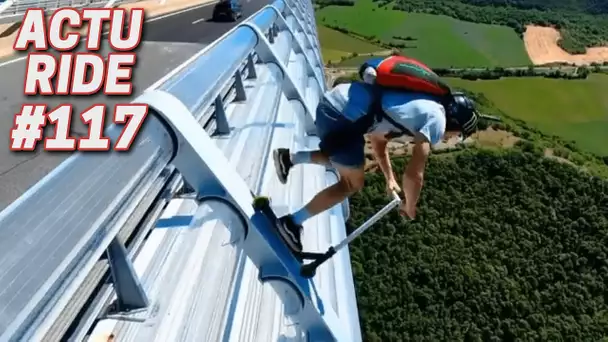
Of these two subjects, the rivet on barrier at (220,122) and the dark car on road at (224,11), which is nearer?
Answer: the rivet on barrier at (220,122)

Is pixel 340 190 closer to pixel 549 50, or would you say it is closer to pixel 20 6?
pixel 20 6

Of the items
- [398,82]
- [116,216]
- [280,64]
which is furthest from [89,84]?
[116,216]

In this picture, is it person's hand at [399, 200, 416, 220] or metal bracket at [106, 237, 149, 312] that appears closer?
metal bracket at [106, 237, 149, 312]

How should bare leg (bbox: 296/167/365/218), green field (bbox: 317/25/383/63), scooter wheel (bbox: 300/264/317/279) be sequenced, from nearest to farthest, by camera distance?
scooter wheel (bbox: 300/264/317/279) < bare leg (bbox: 296/167/365/218) < green field (bbox: 317/25/383/63)

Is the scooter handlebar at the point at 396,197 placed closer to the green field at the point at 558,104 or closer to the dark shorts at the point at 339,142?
the dark shorts at the point at 339,142

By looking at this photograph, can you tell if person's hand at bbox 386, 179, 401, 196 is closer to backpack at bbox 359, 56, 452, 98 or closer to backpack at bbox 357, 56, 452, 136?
backpack at bbox 357, 56, 452, 136

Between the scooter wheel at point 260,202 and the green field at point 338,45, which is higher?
the green field at point 338,45

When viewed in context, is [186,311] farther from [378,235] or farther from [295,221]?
[378,235]

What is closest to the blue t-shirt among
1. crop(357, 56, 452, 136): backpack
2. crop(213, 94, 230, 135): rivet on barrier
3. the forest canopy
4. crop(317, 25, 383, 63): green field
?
crop(357, 56, 452, 136): backpack

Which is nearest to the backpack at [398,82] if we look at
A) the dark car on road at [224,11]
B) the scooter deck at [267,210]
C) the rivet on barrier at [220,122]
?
the scooter deck at [267,210]
